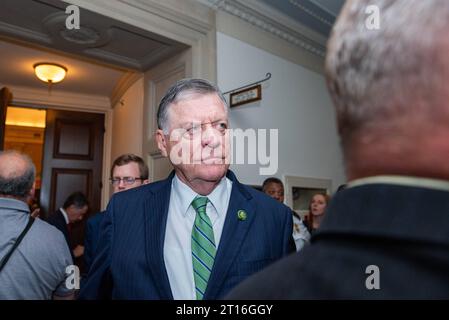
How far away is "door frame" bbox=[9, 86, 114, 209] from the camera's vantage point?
19.1ft

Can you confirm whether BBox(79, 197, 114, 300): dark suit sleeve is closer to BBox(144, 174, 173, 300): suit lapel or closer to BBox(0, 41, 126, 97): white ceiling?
BBox(144, 174, 173, 300): suit lapel

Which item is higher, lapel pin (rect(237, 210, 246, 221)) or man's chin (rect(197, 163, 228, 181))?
man's chin (rect(197, 163, 228, 181))

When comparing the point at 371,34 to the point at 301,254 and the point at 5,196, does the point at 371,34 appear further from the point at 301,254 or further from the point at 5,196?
the point at 5,196

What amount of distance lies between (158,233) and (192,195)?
0.62 ft

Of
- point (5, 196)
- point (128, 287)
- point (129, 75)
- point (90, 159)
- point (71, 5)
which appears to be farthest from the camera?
point (90, 159)

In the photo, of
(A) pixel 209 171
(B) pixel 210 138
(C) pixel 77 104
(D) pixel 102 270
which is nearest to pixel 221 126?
(B) pixel 210 138

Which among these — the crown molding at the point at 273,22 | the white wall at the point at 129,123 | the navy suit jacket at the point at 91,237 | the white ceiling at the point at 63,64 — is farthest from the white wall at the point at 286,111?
the white ceiling at the point at 63,64

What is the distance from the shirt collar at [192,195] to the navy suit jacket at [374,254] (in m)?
0.90

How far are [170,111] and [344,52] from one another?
1017 mm

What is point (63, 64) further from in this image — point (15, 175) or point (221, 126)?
point (221, 126)

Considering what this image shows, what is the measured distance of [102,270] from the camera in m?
1.22
